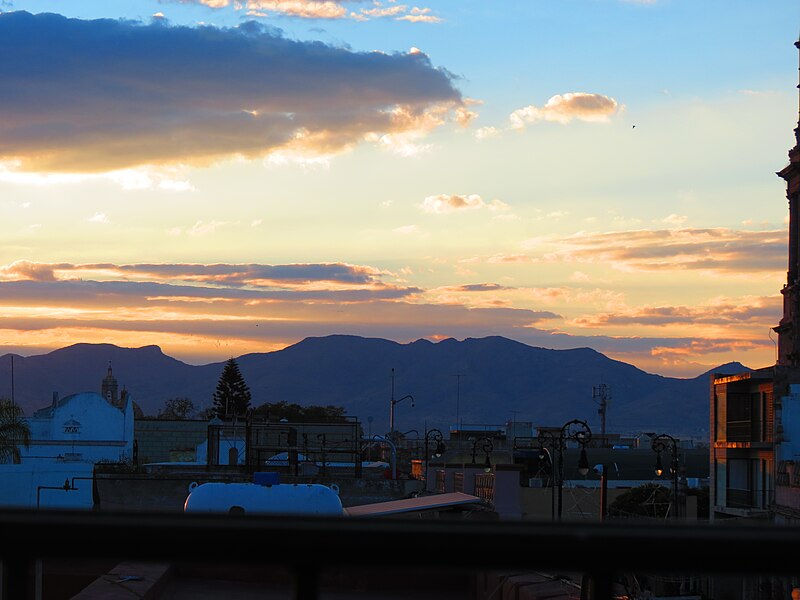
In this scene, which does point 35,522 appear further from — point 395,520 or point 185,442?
point 185,442

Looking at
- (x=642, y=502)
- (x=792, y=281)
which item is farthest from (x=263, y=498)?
(x=792, y=281)

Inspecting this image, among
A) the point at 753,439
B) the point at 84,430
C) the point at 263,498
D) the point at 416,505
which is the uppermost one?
the point at 416,505

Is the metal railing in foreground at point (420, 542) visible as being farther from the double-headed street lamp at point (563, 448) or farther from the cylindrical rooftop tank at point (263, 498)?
the double-headed street lamp at point (563, 448)

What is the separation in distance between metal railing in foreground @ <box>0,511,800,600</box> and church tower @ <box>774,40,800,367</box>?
78.5m

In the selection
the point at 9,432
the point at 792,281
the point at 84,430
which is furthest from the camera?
the point at 792,281

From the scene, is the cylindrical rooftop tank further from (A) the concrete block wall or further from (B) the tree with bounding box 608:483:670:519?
(A) the concrete block wall

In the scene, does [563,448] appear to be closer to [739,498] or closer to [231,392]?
[739,498]

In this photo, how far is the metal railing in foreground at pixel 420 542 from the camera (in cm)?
204

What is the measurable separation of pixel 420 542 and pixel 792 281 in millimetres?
83192

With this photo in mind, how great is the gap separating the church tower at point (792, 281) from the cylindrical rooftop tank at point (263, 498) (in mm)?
55061

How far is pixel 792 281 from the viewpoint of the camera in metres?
80.3

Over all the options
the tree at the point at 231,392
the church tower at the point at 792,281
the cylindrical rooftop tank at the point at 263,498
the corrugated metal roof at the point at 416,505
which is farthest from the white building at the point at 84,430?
the tree at the point at 231,392

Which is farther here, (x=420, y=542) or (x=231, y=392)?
(x=231, y=392)

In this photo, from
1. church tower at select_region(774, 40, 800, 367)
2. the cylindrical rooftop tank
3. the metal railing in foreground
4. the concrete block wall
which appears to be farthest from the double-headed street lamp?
the concrete block wall
